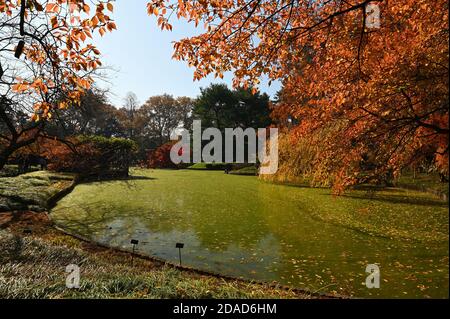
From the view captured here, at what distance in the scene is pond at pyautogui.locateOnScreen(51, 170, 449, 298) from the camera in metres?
5.03

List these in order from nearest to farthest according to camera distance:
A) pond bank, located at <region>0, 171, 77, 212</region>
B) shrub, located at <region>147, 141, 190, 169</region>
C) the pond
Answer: the pond < pond bank, located at <region>0, 171, 77, 212</region> < shrub, located at <region>147, 141, 190, 169</region>

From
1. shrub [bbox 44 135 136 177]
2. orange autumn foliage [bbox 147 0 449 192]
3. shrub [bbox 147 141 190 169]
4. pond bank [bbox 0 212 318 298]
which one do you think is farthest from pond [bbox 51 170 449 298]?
shrub [bbox 147 141 190 169]

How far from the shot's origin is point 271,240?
7215mm

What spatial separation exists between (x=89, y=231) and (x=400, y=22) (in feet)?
27.7

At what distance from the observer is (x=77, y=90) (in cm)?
575

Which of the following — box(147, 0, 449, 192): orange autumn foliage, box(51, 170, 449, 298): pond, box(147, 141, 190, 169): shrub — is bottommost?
box(51, 170, 449, 298): pond

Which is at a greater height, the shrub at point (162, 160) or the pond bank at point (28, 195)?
the shrub at point (162, 160)

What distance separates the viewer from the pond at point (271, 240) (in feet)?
16.5

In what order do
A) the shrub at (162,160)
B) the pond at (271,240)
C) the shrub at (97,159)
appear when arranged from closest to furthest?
the pond at (271,240) → the shrub at (97,159) → the shrub at (162,160)

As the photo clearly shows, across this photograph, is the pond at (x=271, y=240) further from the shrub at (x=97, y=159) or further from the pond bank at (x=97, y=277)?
the shrub at (x=97, y=159)

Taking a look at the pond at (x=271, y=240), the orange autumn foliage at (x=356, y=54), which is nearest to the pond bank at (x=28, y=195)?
the pond at (x=271, y=240)

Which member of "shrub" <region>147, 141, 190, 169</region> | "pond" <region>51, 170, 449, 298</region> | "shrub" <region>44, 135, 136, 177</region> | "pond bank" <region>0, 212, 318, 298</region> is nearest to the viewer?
"pond bank" <region>0, 212, 318, 298</region>

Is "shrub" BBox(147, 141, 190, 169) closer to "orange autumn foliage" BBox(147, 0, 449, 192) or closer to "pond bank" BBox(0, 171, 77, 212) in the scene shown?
"pond bank" BBox(0, 171, 77, 212)
